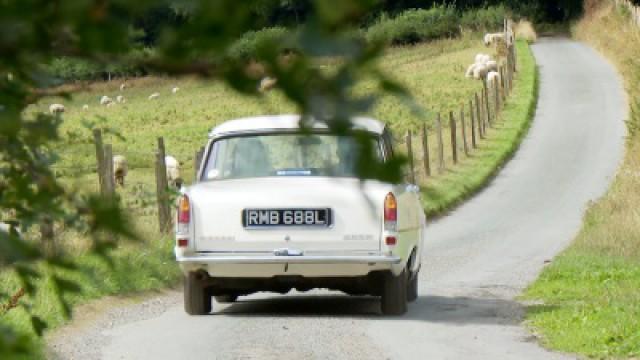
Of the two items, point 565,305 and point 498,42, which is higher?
point 565,305

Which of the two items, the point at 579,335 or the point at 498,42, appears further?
the point at 498,42

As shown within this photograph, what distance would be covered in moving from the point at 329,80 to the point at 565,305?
12358 millimetres

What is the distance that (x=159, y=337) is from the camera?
1310 centimetres

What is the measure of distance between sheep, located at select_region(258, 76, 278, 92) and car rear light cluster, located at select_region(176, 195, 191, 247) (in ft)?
36.1

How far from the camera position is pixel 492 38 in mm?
78562

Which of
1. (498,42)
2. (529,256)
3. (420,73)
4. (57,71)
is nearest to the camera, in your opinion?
(57,71)

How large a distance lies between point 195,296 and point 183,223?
29.8 inches

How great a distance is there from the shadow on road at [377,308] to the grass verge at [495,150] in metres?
6.61

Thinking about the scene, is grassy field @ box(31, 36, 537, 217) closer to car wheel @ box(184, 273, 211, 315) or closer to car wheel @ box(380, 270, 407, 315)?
car wheel @ box(184, 273, 211, 315)

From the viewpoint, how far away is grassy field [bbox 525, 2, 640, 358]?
39.9 feet

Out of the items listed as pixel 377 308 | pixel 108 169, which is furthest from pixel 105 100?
pixel 377 308

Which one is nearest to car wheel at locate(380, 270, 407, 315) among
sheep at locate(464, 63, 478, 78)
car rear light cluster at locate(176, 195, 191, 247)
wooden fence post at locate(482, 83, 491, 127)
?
car rear light cluster at locate(176, 195, 191, 247)

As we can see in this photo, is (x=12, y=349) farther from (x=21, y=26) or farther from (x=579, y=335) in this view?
(x=579, y=335)

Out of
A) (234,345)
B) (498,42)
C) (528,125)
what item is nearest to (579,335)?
(234,345)
